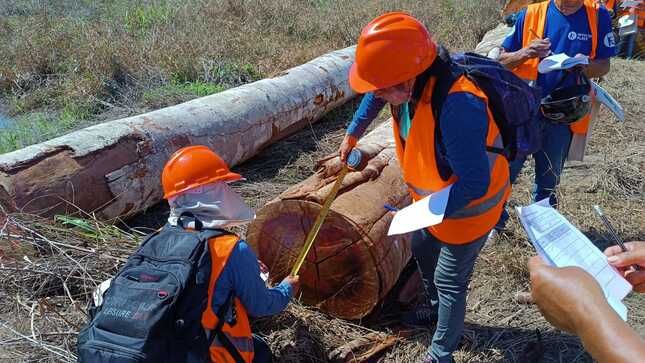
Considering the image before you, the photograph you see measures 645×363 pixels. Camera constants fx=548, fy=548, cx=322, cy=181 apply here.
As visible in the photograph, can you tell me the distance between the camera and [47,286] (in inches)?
124

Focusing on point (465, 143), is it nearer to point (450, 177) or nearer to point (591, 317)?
point (450, 177)

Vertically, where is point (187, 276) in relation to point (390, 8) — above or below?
above

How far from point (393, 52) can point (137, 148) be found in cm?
246

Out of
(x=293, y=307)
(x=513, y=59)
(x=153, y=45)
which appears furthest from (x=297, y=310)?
(x=153, y=45)

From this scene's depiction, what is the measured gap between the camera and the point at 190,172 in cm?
219

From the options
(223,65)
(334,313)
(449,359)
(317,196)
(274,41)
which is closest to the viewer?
(449,359)

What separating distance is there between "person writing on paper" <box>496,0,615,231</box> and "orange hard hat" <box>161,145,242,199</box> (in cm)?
188

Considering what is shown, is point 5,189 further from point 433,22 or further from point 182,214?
point 433,22

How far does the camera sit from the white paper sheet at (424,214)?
2.13 meters

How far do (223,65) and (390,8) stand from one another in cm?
436

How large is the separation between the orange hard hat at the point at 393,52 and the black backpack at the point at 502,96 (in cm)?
10

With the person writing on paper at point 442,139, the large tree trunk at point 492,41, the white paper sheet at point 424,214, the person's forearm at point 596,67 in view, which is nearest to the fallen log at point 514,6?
the large tree trunk at point 492,41

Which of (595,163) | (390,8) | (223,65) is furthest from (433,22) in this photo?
(595,163)

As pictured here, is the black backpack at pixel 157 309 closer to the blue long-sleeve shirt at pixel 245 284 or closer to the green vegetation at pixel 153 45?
the blue long-sleeve shirt at pixel 245 284
